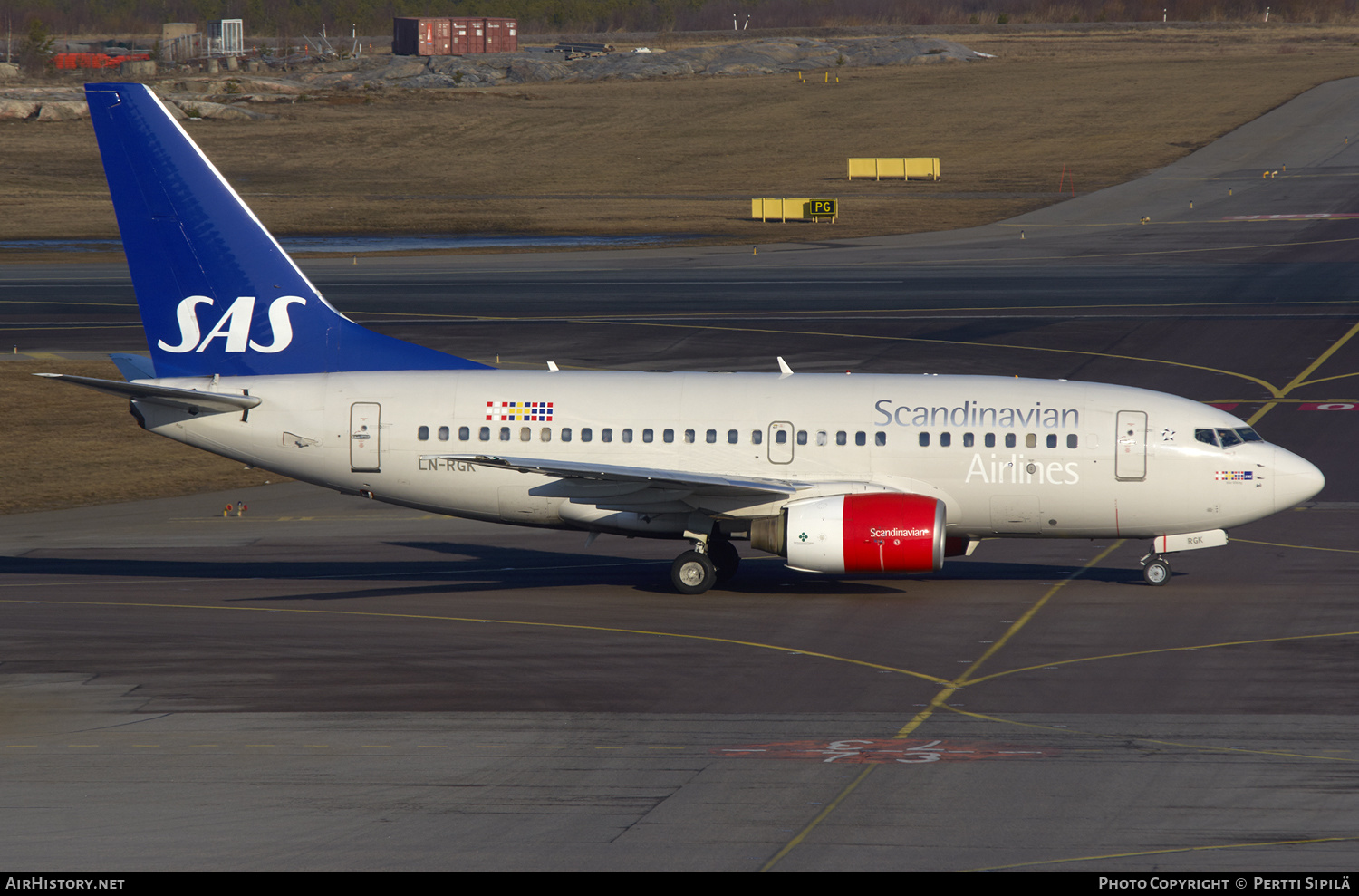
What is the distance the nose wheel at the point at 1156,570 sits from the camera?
113 ft

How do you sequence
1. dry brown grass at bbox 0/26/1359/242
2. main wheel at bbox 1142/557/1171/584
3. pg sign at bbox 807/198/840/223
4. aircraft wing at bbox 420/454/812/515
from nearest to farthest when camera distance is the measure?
1. aircraft wing at bbox 420/454/812/515
2. main wheel at bbox 1142/557/1171/584
3. pg sign at bbox 807/198/840/223
4. dry brown grass at bbox 0/26/1359/242

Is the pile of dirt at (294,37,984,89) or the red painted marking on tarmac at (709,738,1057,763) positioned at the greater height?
the pile of dirt at (294,37,984,89)

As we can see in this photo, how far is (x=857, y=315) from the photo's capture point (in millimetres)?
69562

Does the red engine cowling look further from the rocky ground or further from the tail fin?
the rocky ground

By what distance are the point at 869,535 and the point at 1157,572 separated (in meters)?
7.16

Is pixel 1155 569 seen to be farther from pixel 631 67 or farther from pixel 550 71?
pixel 550 71

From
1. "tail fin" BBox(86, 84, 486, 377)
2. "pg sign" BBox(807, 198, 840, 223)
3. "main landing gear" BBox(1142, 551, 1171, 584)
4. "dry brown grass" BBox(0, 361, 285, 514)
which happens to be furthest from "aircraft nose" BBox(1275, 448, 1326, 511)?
"pg sign" BBox(807, 198, 840, 223)

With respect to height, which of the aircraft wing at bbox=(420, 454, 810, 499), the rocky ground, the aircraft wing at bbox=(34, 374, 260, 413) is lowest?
the aircraft wing at bbox=(420, 454, 810, 499)

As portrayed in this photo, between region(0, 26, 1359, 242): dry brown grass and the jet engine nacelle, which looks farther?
region(0, 26, 1359, 242): dry brown grass

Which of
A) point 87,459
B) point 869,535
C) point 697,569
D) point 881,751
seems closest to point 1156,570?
point 869,535

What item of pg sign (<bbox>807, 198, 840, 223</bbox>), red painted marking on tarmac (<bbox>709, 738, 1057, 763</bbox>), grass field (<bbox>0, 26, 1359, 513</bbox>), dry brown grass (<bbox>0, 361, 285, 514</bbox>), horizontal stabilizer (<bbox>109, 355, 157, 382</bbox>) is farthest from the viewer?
grass field (<bbox>0, 26, 1359, 513</bbox>)

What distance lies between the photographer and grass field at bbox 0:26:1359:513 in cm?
10738

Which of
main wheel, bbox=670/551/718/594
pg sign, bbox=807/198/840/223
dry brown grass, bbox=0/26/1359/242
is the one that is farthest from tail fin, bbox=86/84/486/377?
pg sign, bbox=807/198/840/223

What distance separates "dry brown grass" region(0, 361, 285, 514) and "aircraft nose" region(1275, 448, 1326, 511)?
2908 centimetres
